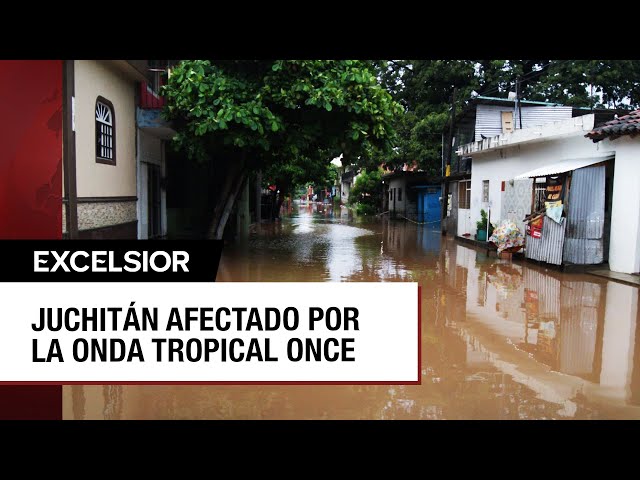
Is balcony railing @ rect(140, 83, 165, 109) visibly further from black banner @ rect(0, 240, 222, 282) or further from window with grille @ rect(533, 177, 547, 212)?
black banner @ rect(0, 240, 222, 282)

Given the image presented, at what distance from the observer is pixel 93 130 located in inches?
430

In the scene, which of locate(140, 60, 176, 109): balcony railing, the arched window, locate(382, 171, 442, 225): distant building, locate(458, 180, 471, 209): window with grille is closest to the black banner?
the arched window

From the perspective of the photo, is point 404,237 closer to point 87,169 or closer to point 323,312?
point 87,169

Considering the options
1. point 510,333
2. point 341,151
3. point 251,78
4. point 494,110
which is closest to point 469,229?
point 494,110

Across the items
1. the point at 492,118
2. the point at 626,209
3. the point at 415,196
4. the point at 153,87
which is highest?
the point at 492,118

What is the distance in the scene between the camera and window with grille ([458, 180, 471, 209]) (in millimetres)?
21367

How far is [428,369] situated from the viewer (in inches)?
226

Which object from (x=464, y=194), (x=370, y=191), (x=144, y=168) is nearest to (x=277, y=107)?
(x=144, y=168)

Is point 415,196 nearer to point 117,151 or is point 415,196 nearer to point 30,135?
point 117,151

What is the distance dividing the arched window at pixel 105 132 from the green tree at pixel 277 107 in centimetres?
135

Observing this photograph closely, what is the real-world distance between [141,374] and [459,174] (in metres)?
21.0

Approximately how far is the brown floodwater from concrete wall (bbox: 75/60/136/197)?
3.14m

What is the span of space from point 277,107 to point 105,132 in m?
3.69
